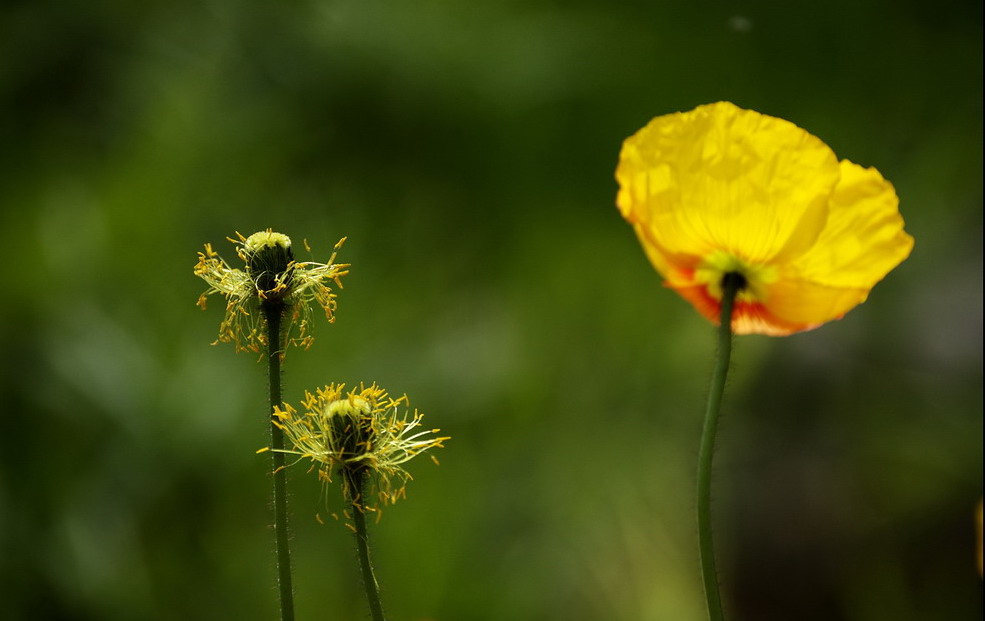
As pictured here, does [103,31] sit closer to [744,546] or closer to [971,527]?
[744,546]

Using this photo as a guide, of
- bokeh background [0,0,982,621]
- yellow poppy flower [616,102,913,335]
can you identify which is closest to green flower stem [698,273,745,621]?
yellow poppy flower [616,102,913,335]

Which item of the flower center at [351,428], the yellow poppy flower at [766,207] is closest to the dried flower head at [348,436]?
the flower center at [351,428]

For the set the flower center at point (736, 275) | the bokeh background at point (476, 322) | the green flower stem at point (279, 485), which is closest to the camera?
the green flower stem at point (279, 485)

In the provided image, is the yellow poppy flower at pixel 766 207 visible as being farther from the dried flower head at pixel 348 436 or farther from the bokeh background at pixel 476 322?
the bokeh background at pixel 476 322

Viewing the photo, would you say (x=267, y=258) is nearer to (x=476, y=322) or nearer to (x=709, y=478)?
(x=709, y=478)

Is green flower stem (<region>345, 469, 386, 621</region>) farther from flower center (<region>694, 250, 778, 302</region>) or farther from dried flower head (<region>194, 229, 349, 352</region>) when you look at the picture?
flower center (<region>694, 250, 778, 302</region>)

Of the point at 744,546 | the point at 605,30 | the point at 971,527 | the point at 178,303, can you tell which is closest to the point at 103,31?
the point at 178,303

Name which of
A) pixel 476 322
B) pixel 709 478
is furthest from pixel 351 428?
pixel 476 322
